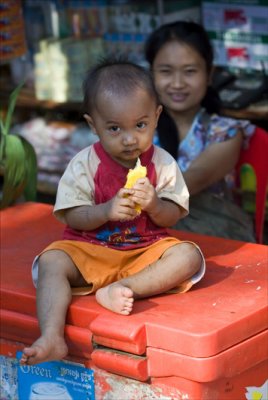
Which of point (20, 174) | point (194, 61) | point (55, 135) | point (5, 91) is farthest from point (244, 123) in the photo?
point (5, 91)

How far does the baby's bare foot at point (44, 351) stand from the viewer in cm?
246

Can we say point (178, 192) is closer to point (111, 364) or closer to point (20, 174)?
point (111, 364)

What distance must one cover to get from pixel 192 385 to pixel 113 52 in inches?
114

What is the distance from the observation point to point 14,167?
3.71 meters

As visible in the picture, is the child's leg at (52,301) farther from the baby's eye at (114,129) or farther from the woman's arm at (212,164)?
the woman's arm at (212,164)

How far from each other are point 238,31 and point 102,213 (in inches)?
96.9

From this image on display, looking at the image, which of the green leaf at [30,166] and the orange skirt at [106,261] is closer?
the orange skirt at [106,261]

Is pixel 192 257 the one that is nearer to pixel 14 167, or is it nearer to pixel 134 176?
pixel 134 176

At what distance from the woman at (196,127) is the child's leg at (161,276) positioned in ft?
3.11

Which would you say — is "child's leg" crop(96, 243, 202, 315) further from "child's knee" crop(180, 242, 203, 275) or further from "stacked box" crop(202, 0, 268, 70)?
"stacked box" crop(202, 0, 268, 70)

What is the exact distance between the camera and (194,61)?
3.65m

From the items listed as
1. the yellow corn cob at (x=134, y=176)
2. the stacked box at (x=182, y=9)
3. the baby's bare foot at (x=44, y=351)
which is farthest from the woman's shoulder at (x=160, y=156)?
the stacked box at (x=182, y=9)

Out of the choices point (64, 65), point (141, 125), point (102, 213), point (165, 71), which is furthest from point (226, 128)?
point (64, 65)

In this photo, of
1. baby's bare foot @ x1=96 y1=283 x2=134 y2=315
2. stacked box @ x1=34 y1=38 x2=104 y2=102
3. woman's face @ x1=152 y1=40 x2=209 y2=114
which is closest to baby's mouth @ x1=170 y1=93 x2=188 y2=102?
woman's face @ x1=152 y1=40 x2=209 y2=114
